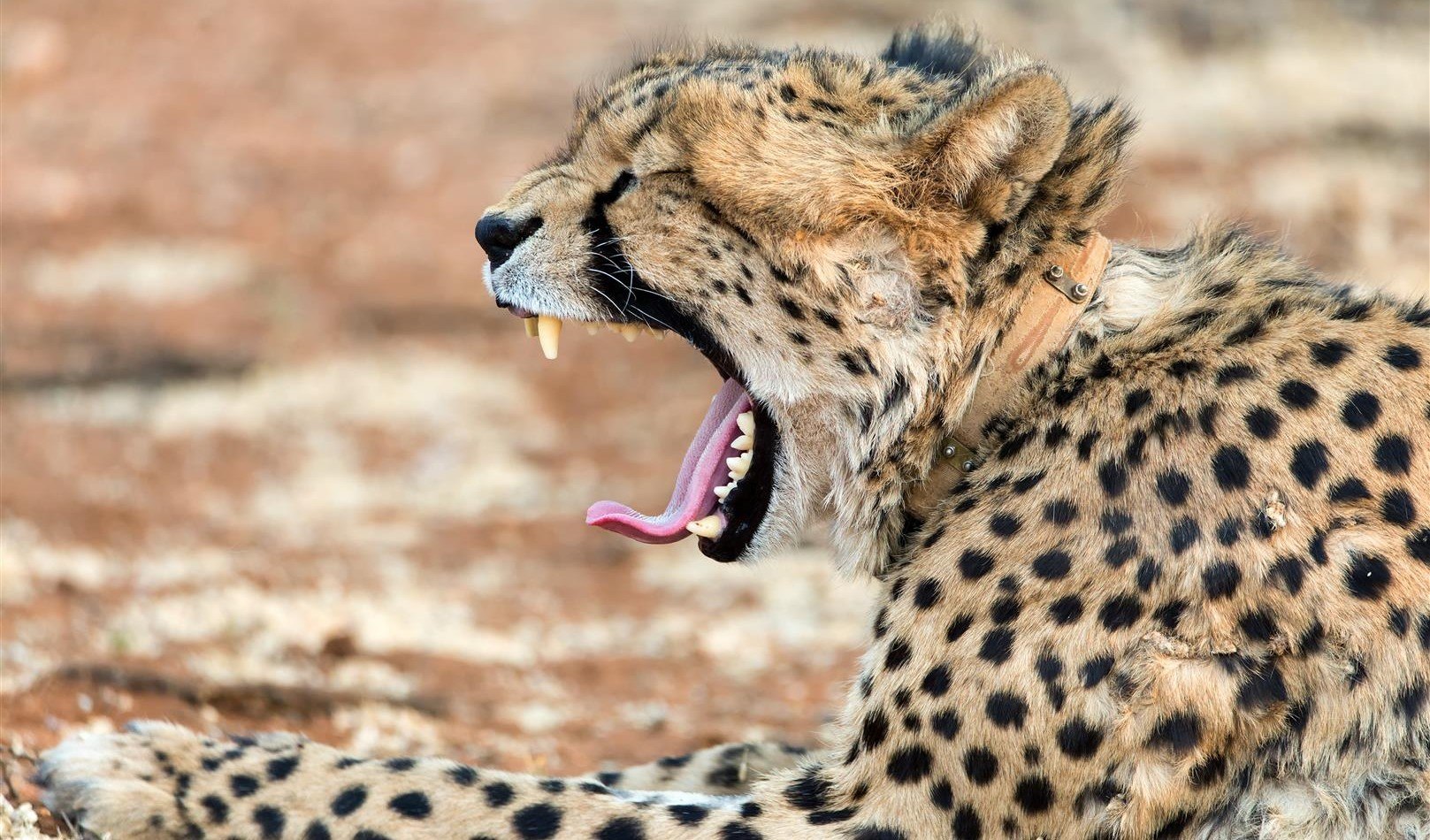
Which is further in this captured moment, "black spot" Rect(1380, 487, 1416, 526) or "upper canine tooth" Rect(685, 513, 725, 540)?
"upper canine tooth" Rect(685, 513, 725, 540)

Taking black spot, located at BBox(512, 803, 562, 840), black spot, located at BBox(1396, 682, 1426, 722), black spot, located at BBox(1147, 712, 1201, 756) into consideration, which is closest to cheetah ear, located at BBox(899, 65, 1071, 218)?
black spot, located at BBox(1147, 712, 1201, 756)

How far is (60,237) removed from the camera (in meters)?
15.1

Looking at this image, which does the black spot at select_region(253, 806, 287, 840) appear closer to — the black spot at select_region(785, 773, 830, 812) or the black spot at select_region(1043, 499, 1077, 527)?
the black spot at select_region(785, 773, 830, 812)

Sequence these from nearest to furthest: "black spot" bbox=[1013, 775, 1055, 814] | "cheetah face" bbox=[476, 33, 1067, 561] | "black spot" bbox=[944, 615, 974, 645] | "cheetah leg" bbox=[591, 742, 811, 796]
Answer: "black spot" bbox=[1013, 775, 1055, 814], "black spot" bbox=[944, 615, 974, 645], "cheetah face" bbox=[476, 33, 1067, 561], "cheetah leg" bbox=[591, 742, 811, 796]

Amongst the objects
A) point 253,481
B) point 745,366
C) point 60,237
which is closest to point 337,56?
point 60,237

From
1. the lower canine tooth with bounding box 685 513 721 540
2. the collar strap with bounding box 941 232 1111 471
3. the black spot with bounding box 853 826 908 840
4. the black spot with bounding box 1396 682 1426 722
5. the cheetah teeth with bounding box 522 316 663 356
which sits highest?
the cheetah teeth with bounding box 522 316 663 356

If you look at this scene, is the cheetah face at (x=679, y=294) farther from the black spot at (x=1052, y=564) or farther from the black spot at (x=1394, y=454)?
the black spot at (x=1394, y=454)

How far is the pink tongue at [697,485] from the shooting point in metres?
4.16

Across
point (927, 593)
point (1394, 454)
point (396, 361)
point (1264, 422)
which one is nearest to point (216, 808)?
point (927, 593)

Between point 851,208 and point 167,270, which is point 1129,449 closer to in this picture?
point 851,208

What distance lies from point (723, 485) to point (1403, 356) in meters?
1.72

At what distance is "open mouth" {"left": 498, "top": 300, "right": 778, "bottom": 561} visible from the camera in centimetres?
413

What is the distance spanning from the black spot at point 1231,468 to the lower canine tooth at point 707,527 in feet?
4.34

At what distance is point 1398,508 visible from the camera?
11.2ft
